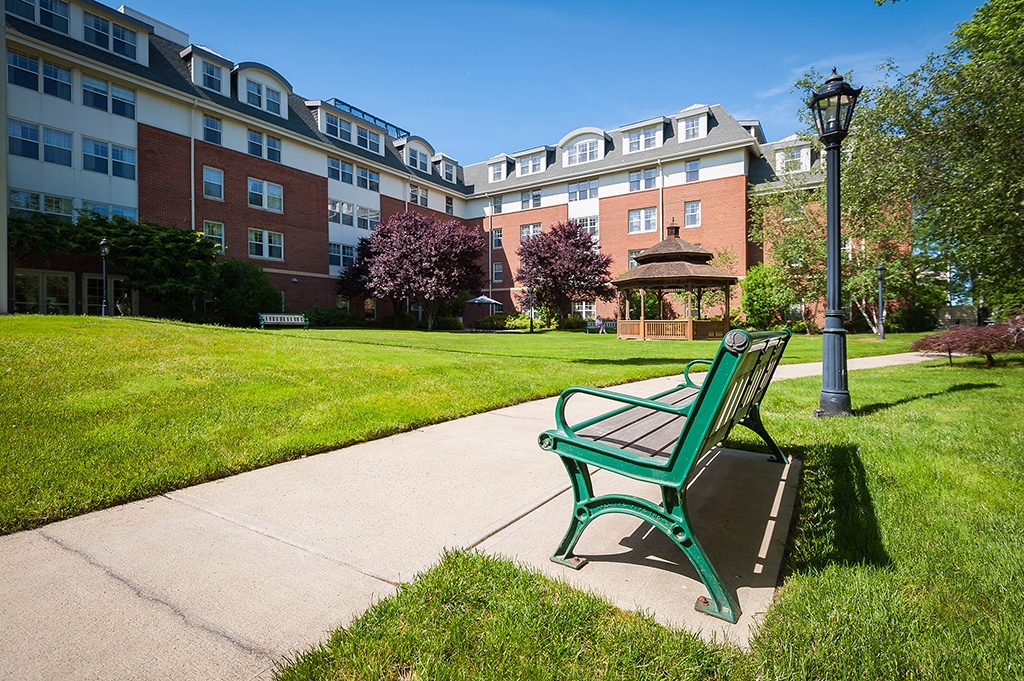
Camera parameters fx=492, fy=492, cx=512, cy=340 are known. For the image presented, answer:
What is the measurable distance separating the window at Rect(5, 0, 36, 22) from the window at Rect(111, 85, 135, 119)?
3.42 metres

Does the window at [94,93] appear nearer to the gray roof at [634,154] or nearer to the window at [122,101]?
the window at [122,101]

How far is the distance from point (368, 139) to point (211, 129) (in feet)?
39.4

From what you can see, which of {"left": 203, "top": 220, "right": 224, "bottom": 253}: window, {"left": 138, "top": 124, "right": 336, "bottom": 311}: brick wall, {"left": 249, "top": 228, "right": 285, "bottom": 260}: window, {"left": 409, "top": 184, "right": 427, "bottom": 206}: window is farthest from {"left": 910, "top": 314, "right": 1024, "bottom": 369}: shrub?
{"left": 409, "top": 184, "right": 427, "bottom": 206}: window

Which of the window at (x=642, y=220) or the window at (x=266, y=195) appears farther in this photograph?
the window at (x=642, y=220)

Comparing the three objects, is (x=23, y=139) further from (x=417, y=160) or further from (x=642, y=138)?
(x=642, y=138)

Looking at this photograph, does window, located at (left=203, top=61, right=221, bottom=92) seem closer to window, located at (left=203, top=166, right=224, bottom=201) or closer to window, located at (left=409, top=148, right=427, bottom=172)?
window, located at (left=203, top=166, right=224, bottom=201)

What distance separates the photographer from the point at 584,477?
8.04 ft

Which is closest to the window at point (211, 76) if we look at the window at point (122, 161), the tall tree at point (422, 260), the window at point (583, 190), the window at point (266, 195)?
the window at point (266, 195)

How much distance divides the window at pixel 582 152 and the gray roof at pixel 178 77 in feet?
41.8

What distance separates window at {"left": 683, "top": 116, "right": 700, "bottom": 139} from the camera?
32938mm

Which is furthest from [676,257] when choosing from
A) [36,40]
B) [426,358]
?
[36,40]

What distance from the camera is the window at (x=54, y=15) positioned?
20531 millimetres

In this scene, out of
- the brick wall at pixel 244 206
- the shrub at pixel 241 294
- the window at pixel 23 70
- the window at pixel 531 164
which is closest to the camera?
the window at pixel 23 70

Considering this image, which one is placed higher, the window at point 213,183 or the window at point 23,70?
the window at point 23,70
